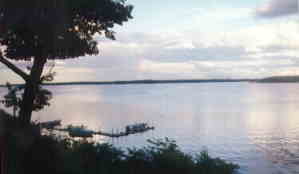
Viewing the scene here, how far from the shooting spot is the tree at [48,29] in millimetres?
9844

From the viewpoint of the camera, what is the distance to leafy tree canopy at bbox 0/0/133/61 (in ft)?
32.2

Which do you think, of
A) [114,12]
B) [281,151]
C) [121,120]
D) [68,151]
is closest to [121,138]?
[281,151]

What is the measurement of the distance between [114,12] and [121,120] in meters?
38.7

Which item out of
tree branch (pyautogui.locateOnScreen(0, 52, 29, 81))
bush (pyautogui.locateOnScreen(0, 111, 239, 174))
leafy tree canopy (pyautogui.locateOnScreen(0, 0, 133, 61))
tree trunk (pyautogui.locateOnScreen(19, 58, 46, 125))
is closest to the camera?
bush (pyautogui.locateOnScreen(0, 111, 239, 174))

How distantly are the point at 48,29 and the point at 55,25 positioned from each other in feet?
1.31

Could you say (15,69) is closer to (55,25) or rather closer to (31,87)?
(31,87)

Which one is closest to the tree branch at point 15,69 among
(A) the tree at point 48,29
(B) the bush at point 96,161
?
(A) the tree at point 48,29

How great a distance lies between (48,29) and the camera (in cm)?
1046

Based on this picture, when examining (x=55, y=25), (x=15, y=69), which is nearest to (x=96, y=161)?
(x=55, y=25)

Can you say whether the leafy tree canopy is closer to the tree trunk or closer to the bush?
the tree trunk

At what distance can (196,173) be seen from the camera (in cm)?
782

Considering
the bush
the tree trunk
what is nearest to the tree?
the tree trunk

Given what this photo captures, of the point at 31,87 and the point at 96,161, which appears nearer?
the point at 96,161

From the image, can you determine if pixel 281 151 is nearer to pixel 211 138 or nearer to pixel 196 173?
pixel 211 138
